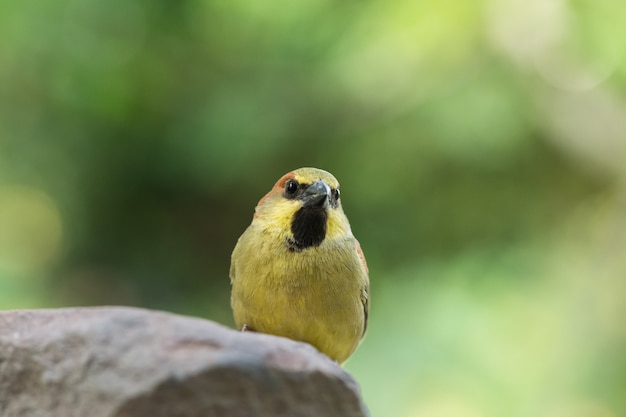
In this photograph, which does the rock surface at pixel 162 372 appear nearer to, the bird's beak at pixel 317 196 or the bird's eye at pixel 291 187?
the bird's beak at pixel 317 196

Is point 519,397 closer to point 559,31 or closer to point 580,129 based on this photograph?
point 580,129

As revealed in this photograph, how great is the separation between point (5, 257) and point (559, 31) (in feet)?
10.3

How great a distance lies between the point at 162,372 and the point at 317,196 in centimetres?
112

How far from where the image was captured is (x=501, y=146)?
432 centimetres

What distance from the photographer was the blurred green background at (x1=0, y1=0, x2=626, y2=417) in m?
3.93

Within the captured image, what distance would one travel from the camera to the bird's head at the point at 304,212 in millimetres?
2438

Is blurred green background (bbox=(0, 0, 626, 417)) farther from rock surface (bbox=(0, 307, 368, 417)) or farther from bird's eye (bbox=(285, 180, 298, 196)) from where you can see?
rock surface (bbox=(0, 307, 368, 417))

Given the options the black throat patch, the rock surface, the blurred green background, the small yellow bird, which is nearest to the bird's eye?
the small yellow bird

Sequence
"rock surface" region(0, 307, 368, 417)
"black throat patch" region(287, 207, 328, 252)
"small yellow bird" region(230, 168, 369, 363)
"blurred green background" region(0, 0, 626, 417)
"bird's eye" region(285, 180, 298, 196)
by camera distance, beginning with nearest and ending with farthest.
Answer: "rock surface" region(0, 307, 368, 417), "small yellow bird" region(230, 168, 369, 363), "black throat patch" region(287, 207, 328, 252), "bird's eye" region(285, 180, 298, 196), "blurred green background" region(0, 0, 626, 417)

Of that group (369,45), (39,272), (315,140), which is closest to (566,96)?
(369,45)

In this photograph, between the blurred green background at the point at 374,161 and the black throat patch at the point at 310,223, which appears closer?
the black throat patch at the point at 310,223

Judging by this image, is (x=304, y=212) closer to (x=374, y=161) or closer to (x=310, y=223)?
(x=310, y=223)

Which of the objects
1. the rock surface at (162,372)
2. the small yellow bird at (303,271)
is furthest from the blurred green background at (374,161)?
the rock surface at (162,372)

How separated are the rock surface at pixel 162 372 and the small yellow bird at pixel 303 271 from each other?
700mm
